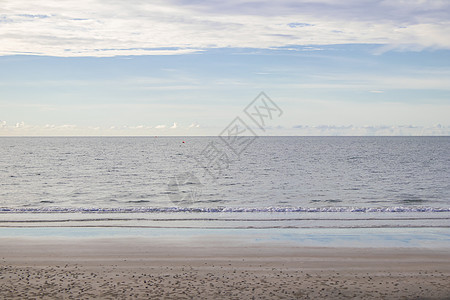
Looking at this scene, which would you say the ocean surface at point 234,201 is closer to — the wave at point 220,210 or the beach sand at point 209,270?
the wave at point 220,210

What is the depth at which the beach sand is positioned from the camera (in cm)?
1091

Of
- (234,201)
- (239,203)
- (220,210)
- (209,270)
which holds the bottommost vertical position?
(209,270)

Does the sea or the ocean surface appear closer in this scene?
the sea

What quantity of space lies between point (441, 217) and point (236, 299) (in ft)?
53.2

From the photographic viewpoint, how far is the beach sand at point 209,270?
10914 millimetres

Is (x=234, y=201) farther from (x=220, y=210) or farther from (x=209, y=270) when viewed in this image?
(x=209, y=270)

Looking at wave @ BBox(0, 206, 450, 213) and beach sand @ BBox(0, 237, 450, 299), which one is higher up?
wave @ BBox(0, 206, 450, 213)

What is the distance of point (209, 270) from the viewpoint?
1297 cm

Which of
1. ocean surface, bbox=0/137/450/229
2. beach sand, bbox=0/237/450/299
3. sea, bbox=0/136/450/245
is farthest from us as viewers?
ocean surface, bbox=0/137/450/229

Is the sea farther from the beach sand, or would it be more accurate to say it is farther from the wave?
the beach sand

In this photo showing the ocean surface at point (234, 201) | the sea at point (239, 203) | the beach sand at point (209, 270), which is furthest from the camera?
the ocean surface at point (234, 201)

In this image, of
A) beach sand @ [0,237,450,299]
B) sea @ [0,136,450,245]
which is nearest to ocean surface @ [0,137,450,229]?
sea @ [0,136,450,245]

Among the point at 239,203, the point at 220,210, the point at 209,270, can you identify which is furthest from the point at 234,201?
the point at 209,270

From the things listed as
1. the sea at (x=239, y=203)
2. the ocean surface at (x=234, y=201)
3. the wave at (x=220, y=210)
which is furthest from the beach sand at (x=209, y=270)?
the wave at (x=220, y=210)
